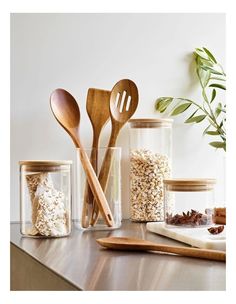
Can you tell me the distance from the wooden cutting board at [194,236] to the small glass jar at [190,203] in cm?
2

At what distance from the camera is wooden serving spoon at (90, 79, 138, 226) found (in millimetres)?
1191

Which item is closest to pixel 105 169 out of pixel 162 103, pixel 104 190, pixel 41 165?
pixel 104 190

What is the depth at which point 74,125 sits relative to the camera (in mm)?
1198

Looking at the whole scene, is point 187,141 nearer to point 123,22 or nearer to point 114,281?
point 123,22

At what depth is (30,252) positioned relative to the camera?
0.93 m

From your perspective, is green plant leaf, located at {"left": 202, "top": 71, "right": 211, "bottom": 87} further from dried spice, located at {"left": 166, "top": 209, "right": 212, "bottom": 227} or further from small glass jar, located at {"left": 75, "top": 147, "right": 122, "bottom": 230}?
dried spice, located at {"left": 166, "top": 209, "right": 212, "bottom": 227}

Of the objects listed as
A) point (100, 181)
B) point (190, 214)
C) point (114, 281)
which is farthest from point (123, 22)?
point (114, 281)

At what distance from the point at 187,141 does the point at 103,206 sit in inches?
14.2

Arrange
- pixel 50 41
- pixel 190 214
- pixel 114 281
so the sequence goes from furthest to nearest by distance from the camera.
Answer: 1. pixel 50 41
2. pixel 190 214
3. pixel 114 281

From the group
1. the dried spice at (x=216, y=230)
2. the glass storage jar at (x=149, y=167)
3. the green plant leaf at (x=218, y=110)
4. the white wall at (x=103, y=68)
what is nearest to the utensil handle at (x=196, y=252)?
the dried spice at (x=216, y=230)

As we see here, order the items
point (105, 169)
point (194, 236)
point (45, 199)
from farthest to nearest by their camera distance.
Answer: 1. point (105, 169)
2. point (45, 199)
3. point (194, 236)

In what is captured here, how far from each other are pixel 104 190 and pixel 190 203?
196mm

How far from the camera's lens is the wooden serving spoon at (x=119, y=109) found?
119 cm

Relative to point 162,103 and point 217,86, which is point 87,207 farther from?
point 217,86
